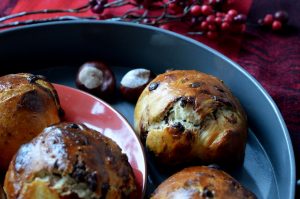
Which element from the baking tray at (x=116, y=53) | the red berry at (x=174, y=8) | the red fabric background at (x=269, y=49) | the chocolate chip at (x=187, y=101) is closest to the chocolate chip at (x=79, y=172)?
the chocolate chip at (x=187, y=101)

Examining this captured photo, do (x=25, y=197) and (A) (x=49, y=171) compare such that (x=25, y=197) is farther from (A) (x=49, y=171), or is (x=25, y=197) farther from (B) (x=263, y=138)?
(B) (x=263, y=138)

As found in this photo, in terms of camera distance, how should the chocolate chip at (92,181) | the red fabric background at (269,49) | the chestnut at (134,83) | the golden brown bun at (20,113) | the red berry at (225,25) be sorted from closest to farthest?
the chocolate chip at (92,181) → the golden brown bun at (20,113) → the chestnut at (134,83) → the red fabric background at (269,49) → the red berry at (225,25)

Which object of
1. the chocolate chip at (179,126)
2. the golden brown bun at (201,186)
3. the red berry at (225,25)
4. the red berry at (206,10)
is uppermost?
the red berry at (206,10)

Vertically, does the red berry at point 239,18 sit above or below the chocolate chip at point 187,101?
above

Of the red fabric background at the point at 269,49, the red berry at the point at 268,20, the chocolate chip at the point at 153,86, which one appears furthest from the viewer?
the red berry at the point at 268,20

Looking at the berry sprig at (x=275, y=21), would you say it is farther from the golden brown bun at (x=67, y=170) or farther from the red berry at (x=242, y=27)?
the golden brown bun at (x=67, y=170)

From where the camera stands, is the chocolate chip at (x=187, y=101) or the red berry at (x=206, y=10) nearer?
the chocolate chip at (x=187, y=101)
